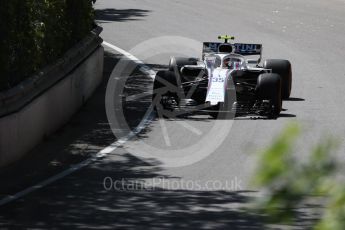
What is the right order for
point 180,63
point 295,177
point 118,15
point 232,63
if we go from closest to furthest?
point 295,177 → point 232,63 → point 180,63 → point 118,15

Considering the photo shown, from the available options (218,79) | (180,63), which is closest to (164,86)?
(218,79)

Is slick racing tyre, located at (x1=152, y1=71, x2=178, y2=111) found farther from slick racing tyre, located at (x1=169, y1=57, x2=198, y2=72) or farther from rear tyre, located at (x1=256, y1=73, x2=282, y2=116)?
rear tyre, located at (x1=256, y1=73, x2=282, y2=116)

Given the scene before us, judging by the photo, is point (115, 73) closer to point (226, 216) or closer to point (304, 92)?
point (304, 92)

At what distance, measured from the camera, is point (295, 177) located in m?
1.59

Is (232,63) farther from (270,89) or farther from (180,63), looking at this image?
(180,63)

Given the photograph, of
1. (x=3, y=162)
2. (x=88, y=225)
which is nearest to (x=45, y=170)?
(x=3, y=162)

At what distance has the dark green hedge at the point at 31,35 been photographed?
12203 millimetres

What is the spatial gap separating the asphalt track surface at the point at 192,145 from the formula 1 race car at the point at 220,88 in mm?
303

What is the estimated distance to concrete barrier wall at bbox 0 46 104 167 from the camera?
11.0 meters

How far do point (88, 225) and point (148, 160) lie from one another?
392 centimetres

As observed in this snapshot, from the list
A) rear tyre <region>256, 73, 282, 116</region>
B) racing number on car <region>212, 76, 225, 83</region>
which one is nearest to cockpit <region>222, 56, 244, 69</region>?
racing number on car <region>212, 76, 225, 83</region>

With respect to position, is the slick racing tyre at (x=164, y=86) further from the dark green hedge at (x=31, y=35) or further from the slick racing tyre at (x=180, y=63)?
the dark green hedge at (x=31, y=35)

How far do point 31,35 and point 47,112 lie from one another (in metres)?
1.23

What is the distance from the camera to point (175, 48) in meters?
24.1
